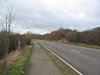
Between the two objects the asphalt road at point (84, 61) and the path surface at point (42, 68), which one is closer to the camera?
the path surface at point (42, 68)

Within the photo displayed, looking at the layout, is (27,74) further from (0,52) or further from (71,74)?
(0,52)

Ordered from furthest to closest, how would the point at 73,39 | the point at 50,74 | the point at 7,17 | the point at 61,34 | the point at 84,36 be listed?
1. the point at 61,34
2. the point at 73,39
3. the point at 84,36
4. the point at 7,17
5. the point at 50,74

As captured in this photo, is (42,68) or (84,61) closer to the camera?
(42,68)

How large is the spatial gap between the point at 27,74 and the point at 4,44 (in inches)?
314

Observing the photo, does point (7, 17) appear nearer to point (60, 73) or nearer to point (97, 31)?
point (60, 73)

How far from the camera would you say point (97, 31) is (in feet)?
140

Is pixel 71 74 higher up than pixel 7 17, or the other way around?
pixel 7 17

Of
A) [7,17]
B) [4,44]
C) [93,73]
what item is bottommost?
[93,73]

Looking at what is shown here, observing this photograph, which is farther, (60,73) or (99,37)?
(99,37)

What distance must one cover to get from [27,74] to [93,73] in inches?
139

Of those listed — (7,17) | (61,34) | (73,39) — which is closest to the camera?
(7,17)

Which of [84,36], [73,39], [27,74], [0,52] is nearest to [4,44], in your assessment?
[0,52]

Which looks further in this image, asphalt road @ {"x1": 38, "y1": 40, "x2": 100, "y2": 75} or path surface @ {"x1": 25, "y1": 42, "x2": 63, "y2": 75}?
asphalt road @ {"x1": 38, "y1": 40, "x2": 100, "y2": 75}

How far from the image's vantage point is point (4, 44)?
1459cm
